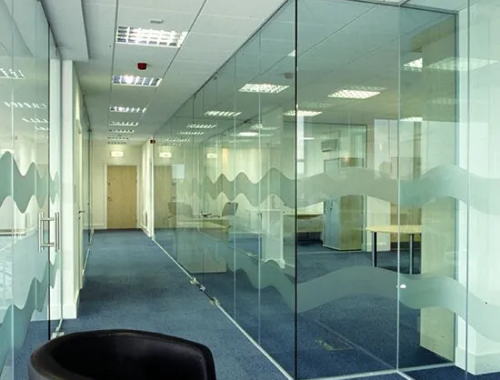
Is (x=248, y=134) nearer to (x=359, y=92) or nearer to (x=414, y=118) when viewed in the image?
(x=359, y=92)

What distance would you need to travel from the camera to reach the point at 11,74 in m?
2.66

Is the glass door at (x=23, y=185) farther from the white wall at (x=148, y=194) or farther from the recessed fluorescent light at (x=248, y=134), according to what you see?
the white wall at (x=148, y=194)

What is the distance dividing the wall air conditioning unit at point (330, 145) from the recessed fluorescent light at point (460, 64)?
1059 millimetres

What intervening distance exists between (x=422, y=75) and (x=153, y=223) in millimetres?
11264

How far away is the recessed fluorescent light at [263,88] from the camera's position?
4.41 m

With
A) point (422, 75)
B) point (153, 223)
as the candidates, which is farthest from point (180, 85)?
point (153, 223)

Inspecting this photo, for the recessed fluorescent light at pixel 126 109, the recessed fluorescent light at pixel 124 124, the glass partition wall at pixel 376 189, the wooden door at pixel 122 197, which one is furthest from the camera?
the wooden door at pixel 122 197

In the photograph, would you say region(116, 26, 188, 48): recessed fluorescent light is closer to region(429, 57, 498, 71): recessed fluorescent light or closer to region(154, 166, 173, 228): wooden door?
region(429, 57, 498, 71): recessed fluorescent light

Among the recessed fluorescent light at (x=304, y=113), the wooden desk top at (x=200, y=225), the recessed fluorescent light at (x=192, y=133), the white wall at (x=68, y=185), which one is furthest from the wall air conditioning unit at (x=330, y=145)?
the recessed fluorescent light at (x=192, y=133)

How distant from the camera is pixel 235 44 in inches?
206

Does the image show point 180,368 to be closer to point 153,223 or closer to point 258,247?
point 258,247

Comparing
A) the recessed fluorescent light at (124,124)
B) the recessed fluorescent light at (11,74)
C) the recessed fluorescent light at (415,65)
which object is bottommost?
the recessed fluorescent light at (11,74)

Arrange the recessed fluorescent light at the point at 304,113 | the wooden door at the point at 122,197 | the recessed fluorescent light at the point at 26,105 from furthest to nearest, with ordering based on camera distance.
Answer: the wooden door at the point at 122,197 < the recessed fluorescent light at the point at 304,113 < the recessed fluorescent light at the point at 26,105

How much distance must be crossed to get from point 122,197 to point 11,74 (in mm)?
16161
